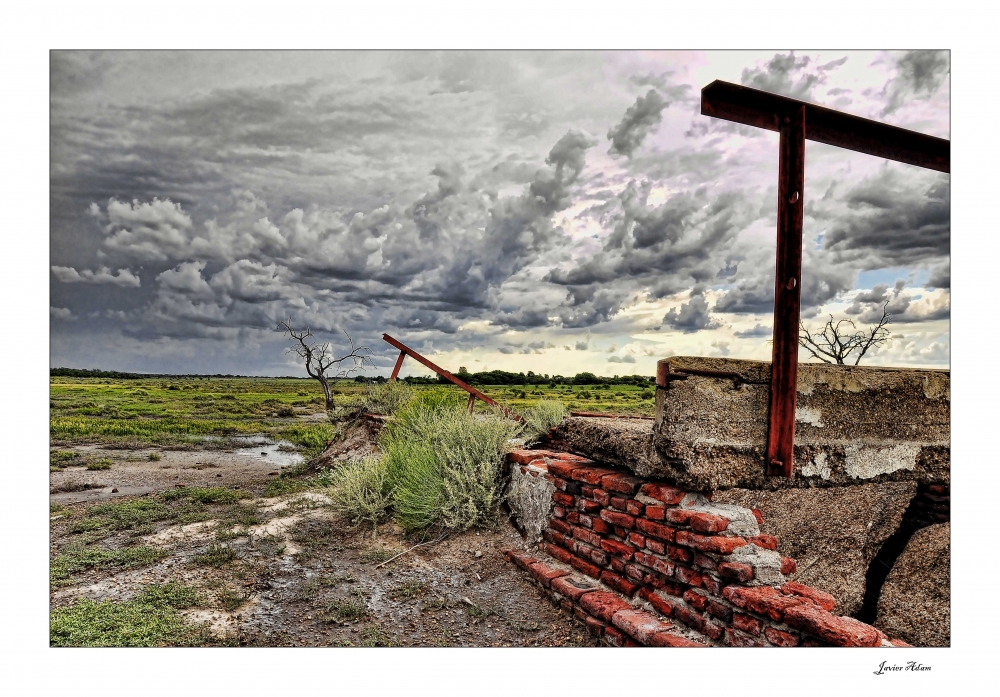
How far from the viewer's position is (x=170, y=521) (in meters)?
5.66

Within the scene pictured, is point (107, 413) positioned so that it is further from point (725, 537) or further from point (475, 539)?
point (725, 537)

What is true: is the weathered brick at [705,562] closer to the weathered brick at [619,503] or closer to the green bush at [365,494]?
the weathered brick at [619,503]

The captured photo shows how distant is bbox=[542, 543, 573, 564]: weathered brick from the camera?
4051 mm

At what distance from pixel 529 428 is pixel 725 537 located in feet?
13.5

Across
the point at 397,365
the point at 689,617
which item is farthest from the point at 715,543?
the point at 397,365

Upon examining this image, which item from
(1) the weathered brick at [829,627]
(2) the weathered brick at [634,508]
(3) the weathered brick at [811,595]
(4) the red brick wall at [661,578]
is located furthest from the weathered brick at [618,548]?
(1) the weathered brick at [829,627]

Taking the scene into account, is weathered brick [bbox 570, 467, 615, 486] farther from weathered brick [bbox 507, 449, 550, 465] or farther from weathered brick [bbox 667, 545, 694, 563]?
weathered brick [bbox 507, 449, 550, 465]

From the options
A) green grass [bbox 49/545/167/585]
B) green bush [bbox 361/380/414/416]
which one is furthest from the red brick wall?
green bush [bbox 361/380/414/416]

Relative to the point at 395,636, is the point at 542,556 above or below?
above

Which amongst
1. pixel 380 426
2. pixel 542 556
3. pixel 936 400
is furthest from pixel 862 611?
pixel 380 426

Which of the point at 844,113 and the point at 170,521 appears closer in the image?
the point at 844,113

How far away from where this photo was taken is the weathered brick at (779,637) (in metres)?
2.66

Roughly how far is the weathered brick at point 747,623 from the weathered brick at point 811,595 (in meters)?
0.22

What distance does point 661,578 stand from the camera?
3.22 m
